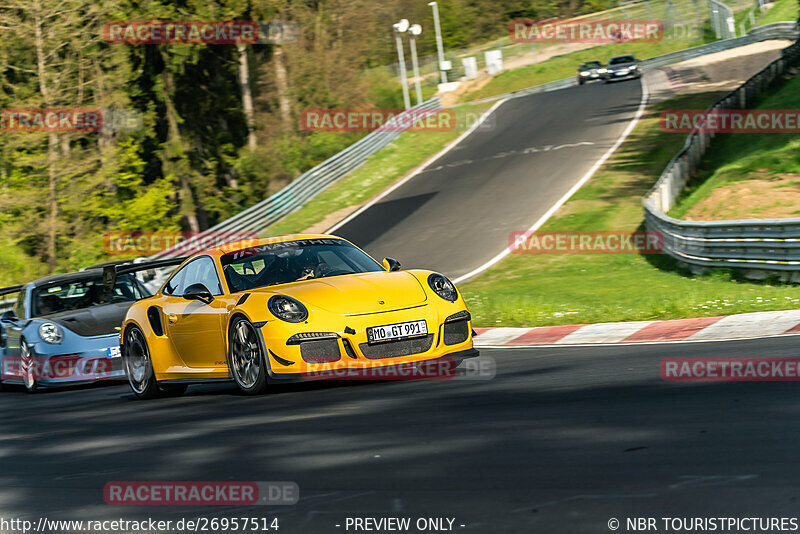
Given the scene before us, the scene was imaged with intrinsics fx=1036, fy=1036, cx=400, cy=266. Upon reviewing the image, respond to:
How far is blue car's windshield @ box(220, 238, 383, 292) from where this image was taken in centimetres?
915

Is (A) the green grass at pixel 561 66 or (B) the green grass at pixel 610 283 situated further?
(A) the green grass at pixel 561 66

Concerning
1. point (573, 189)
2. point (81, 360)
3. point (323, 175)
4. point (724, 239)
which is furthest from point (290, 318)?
point (323, 175)

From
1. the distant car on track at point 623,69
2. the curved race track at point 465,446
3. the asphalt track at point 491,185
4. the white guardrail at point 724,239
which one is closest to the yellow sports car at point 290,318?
the curved race track at point 465,446

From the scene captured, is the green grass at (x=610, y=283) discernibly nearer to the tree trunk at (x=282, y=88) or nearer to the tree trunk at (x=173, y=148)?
the tree trunk at (x=173, y=148)

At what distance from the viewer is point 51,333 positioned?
1281 centimetres

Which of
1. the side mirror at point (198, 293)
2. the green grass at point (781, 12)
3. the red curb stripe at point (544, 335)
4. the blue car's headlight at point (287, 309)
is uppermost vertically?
the green grass at point (781, 12)

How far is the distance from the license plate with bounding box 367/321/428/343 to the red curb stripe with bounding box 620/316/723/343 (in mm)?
3103

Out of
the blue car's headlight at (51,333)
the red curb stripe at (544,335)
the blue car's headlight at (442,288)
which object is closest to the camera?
the blue car's headlight at (442,288)

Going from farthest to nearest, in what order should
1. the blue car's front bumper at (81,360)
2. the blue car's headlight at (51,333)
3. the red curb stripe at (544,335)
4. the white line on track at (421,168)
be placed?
the white line on track at (421,168)
the blue car's headlight at (51,333)
the blue car's front bumper at (81,360)
the red curb stripe at (544,335)

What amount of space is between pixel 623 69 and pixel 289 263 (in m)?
42.9

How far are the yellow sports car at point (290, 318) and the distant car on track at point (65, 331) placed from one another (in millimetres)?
2136

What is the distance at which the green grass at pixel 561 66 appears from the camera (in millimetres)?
61469

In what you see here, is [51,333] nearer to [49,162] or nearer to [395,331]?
[395,331]

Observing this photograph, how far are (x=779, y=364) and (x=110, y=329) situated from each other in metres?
8.32
